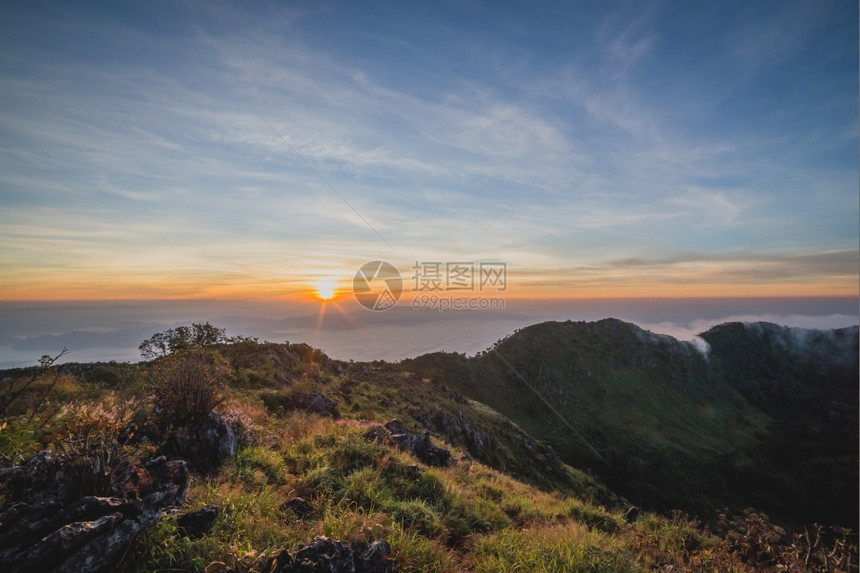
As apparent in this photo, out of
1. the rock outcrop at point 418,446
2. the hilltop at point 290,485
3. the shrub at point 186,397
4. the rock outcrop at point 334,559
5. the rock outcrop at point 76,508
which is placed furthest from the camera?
the rock outcrop at point 418,446

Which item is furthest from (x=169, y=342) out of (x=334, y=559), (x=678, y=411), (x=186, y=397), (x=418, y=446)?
Answer: (x=678, y=411)

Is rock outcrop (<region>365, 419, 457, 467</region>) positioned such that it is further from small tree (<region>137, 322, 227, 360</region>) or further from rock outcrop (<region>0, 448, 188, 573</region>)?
small tree (<region>137, 322, 227, 360</region>)

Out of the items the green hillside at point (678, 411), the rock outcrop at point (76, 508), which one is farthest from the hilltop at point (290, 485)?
the green hillside at point (678, 411)

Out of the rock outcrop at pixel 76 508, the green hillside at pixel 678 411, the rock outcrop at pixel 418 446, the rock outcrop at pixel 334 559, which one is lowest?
A: the green hillside at pixel 678 411

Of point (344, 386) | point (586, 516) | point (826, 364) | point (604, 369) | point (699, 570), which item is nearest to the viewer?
point (699, 570)

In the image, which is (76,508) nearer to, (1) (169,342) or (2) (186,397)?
(2) (186,397)

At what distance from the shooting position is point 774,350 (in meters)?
98.1

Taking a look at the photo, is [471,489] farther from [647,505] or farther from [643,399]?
[643,399]

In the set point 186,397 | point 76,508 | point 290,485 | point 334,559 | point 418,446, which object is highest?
point 186,397

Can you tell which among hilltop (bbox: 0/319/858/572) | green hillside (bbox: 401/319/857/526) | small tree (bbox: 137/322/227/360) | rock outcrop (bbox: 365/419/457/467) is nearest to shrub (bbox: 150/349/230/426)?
hilltop (bbox: 0/319/858/572)

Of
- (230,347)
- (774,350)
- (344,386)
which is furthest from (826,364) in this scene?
(230,347)

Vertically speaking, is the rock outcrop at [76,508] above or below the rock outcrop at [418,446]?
above

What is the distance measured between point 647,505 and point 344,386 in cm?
3291

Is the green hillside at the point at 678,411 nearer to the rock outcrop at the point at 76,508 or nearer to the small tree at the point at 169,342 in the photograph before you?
the small tree at the point at 169,342
